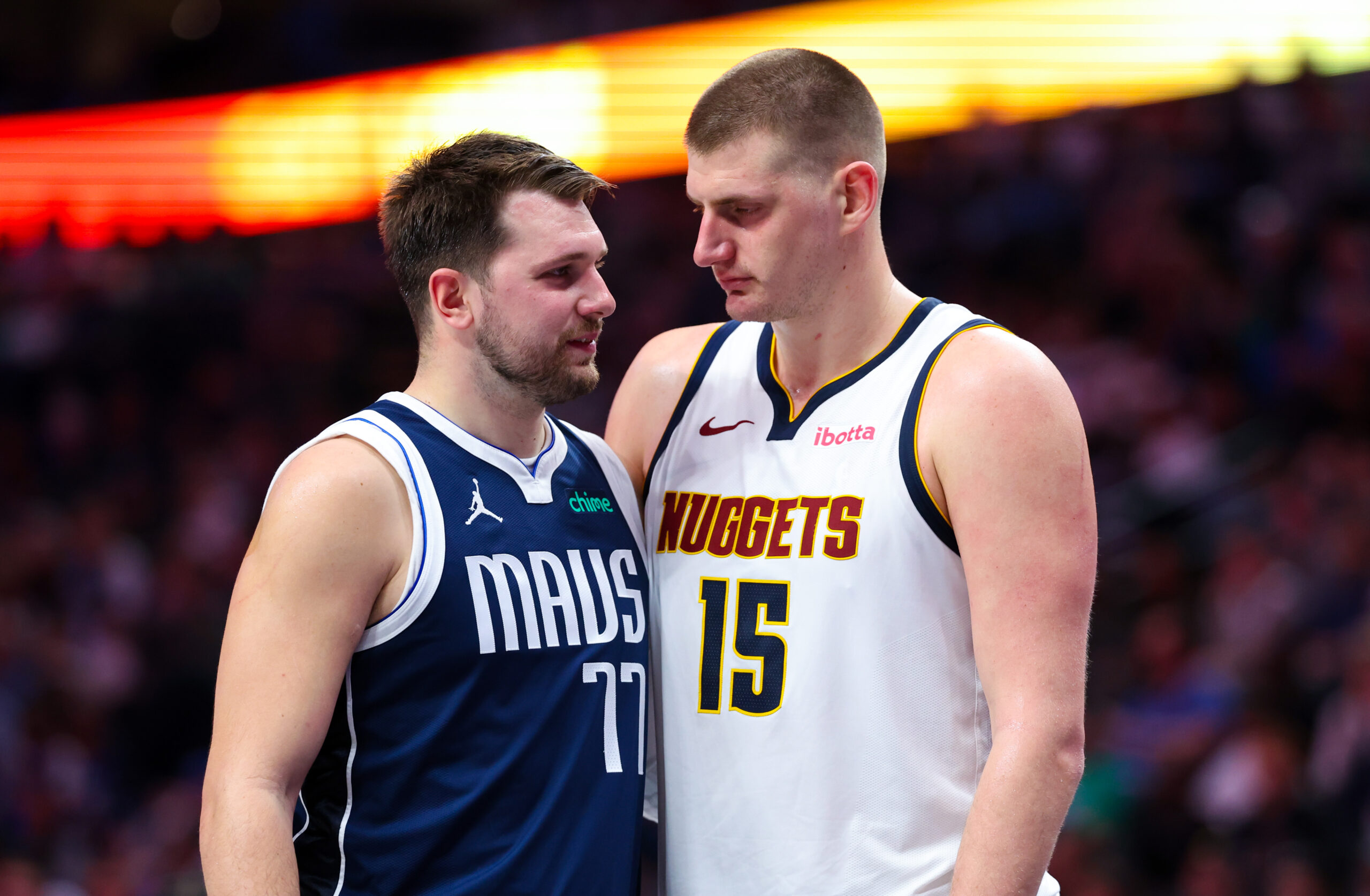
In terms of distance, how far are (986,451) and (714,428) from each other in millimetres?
739

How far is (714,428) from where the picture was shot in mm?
3131

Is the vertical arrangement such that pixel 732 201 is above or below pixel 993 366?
above

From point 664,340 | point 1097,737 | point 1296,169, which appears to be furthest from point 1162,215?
point 664,340

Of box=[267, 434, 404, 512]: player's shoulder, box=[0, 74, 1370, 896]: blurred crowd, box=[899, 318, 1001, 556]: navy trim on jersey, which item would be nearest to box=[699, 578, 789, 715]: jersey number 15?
box=[899, 318, 1001, 556]: navy trim on jersey

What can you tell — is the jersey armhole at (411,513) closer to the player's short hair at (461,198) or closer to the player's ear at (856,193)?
the player's short hair at (461,198)

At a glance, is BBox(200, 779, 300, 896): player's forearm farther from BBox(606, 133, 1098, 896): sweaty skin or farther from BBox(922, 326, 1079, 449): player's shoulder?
BBox(922, 326, 1079, 449): player's shoulder

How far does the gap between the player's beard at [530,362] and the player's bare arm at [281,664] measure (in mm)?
456

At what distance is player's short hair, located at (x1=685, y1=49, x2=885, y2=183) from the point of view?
9.40ft

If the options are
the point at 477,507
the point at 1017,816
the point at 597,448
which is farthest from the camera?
the point at 597,448

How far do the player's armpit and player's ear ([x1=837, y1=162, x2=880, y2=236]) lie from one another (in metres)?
0.53

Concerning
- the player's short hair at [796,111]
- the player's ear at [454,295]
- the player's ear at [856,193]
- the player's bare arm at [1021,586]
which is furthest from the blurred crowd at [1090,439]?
the player's ear at [454,295]

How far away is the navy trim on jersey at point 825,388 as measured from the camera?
9.71 ft

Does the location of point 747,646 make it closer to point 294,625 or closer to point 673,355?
point 673,355

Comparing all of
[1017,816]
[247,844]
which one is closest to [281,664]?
[247,844]
